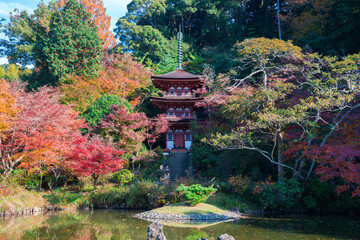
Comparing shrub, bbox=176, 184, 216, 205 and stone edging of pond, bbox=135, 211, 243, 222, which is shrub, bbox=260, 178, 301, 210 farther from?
shrub, bbox=176, 184, 216, 205

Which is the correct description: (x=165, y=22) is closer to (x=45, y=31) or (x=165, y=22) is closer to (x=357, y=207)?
(x=45, y=31)

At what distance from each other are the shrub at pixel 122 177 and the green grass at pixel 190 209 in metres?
4.48

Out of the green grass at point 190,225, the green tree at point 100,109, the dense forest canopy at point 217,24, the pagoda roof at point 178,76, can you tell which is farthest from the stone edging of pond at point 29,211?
the dense forest canopy at point 217,24

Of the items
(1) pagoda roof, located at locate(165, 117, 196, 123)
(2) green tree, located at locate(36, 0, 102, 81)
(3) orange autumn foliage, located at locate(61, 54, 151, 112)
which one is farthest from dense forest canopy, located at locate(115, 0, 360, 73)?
(2) green tree, located at locate(36, 0, 102, 81)

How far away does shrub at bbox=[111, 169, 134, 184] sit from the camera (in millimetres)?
15695

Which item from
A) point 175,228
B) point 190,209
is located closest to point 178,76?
point 190,209

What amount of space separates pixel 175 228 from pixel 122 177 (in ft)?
22.5

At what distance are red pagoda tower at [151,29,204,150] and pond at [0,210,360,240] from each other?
11514 millimetres

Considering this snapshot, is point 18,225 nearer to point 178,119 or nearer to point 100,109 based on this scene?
point 100,109

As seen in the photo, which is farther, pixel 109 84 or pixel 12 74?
pixel 12 74

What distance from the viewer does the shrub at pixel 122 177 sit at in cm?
1570

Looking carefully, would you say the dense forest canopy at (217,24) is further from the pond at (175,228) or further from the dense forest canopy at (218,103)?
the pond at (175,228)

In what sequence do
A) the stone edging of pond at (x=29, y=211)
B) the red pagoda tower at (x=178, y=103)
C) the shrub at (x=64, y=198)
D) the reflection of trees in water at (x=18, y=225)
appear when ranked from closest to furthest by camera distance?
the reflection of trees in water at (x=18, y=225) → the stone edging of pond at (x=29, y=211) → the shrub at (x=64, y=198) → the red pagoda tower at (x=178, y=103)

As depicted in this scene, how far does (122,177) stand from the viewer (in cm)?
1570
